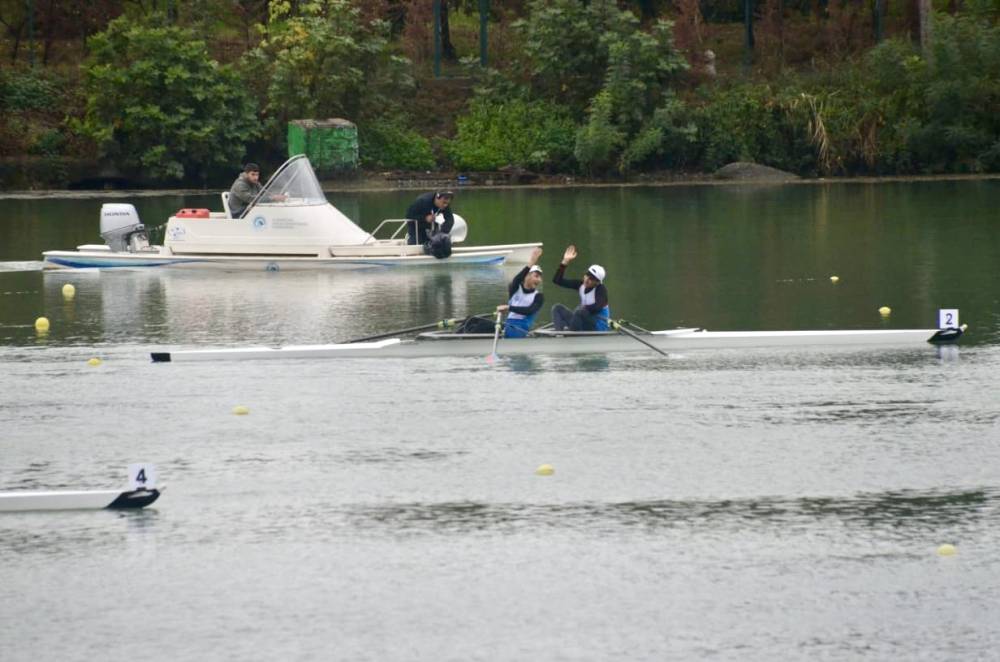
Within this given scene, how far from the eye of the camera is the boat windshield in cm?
2872

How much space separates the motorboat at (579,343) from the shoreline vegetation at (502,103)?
30082 mm

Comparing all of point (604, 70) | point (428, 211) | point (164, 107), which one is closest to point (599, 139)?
point (604, 70)

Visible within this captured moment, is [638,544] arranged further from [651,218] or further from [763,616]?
[651,218]

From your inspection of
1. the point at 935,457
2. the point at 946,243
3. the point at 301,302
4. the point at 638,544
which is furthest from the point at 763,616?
the point at 946,243

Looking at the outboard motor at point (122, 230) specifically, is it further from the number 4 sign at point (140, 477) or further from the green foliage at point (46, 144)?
the green foliage at point (46, 144)

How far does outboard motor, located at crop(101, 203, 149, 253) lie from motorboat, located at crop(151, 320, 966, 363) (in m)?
9.51

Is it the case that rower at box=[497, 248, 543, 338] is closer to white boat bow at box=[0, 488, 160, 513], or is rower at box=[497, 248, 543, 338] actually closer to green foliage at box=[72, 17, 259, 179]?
white boat bow at box=[0, 488, 160, 513]

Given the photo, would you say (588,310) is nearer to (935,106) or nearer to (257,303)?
(257,303)

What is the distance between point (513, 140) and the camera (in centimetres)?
5241

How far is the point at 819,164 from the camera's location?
5178 cm

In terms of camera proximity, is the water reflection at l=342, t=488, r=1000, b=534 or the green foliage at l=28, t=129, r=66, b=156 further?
the green foliage at l=28, t=129, r=66, b=156

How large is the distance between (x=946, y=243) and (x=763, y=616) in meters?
22.4

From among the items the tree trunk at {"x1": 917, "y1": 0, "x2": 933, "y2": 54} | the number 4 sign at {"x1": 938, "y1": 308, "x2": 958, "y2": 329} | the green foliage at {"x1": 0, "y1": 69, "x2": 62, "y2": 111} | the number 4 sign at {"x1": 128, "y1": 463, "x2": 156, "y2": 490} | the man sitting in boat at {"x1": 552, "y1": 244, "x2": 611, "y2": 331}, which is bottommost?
the number 4 sign at {"x1": 128, "y1": 463, "x2": 156, "y2": 490}

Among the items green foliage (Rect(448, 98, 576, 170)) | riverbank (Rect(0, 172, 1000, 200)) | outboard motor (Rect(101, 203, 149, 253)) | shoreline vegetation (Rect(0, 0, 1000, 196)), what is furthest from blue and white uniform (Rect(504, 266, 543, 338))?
green foliage (Rect(448, 98, 576, 170))
